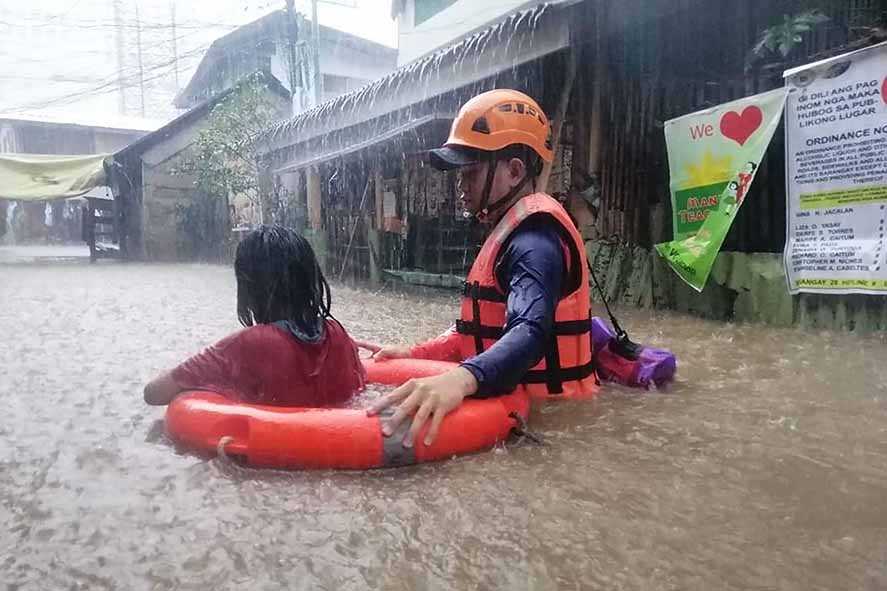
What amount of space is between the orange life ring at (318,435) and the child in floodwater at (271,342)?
0.17 m

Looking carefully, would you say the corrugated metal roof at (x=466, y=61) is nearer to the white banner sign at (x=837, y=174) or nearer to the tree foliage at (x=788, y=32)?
the tree foliage at (x=788, y=32)

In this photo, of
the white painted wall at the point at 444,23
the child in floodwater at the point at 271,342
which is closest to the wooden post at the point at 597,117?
the child in floodwater at the point at 271,342

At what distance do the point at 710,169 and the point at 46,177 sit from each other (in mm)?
16900

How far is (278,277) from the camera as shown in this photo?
95.0 inches

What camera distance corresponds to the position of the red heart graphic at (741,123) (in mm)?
5062

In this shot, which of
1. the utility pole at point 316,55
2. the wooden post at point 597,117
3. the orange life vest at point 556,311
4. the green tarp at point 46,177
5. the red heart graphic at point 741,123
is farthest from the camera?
the utility pole at point 316,55

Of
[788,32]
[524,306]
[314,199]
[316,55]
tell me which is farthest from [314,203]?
[524,306]

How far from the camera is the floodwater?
1.46 meters

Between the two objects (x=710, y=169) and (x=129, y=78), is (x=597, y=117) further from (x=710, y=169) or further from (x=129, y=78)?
(x=129, y=78)

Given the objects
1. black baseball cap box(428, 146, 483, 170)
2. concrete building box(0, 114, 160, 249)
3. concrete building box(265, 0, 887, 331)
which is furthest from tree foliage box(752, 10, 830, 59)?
concrete building box(0, 114, 160, 249)

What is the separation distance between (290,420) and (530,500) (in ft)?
2.54

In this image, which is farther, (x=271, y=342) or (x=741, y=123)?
(x=741, y=123)

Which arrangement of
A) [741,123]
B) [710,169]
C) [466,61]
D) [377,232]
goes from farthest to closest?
[377,232] < [466,61] < [710,169] < [741,123]

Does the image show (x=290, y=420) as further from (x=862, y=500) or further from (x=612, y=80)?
(x=612, y=80)
